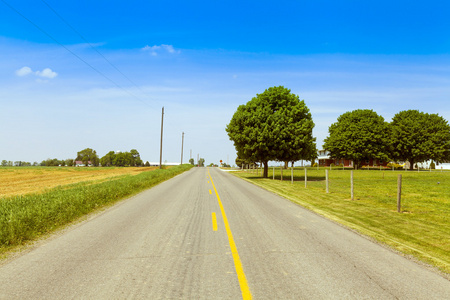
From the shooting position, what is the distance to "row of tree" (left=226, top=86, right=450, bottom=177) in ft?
98.2

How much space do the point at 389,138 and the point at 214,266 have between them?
231 feet

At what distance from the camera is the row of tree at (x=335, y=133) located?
29922mm

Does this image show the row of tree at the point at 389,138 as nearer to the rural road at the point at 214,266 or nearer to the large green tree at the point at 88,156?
the rural road at the point at 214,266

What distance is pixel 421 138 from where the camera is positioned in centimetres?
6281

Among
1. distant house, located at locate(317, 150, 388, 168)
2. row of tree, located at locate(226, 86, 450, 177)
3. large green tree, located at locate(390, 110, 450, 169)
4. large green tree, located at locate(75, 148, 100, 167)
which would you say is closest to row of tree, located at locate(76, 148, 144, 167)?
large green tree, located at locate(75, 148, 100, 167)

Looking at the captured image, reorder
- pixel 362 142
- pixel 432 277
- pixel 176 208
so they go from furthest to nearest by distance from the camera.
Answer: pixel 362 142, pixel 176 208, pixel 432 277

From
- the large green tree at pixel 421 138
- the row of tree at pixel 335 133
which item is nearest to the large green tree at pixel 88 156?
the row of tree at pixel 335 133

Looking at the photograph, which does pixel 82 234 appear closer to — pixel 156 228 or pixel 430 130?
pixel 156 228

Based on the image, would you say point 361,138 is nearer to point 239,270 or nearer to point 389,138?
point 389,138

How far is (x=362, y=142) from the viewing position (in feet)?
196

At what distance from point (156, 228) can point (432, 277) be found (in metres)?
6.20

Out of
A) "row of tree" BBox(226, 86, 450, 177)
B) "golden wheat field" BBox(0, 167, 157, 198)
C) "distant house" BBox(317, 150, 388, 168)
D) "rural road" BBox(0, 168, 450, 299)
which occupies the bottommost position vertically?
"golden wheat field" BBox(0, 167, 157, 198)

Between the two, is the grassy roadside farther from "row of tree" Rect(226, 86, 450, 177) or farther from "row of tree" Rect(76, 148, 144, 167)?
"row of tree" Rect(76, 148, 144, 167)

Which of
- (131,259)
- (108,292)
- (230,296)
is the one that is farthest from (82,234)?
(230,296)
